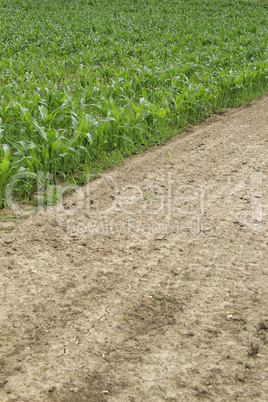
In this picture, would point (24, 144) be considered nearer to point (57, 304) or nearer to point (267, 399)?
point (57, 304)

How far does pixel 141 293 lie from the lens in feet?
8.69

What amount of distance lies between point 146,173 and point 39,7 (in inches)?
666

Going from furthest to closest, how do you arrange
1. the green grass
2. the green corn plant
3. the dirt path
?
the green grass → the green corn plant → the dirt path

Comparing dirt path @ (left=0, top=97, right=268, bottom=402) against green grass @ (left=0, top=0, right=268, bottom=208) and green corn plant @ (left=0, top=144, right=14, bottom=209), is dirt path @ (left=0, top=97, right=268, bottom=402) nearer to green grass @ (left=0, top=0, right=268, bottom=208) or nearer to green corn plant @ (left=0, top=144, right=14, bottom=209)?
Result: green corn plant @ (left=0, top=144, right=14, bottom=209)

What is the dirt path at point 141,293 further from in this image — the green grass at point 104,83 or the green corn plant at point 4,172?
the green grass at point 104,83

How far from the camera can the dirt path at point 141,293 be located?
6.71 ft

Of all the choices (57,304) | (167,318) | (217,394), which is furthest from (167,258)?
(217,394)

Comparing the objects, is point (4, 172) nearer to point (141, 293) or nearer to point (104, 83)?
point (141, 293)

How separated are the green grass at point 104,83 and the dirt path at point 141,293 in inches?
22.7

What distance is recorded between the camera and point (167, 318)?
2.45m

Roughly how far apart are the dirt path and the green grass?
0.58 metres

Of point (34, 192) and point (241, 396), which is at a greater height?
point (34, 192)

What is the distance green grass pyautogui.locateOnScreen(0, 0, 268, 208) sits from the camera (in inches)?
169

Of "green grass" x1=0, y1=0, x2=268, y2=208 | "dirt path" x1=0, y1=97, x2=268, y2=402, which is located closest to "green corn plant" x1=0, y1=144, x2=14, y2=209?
"green grass" x1=0, y1=0, x2=268, y2=208
